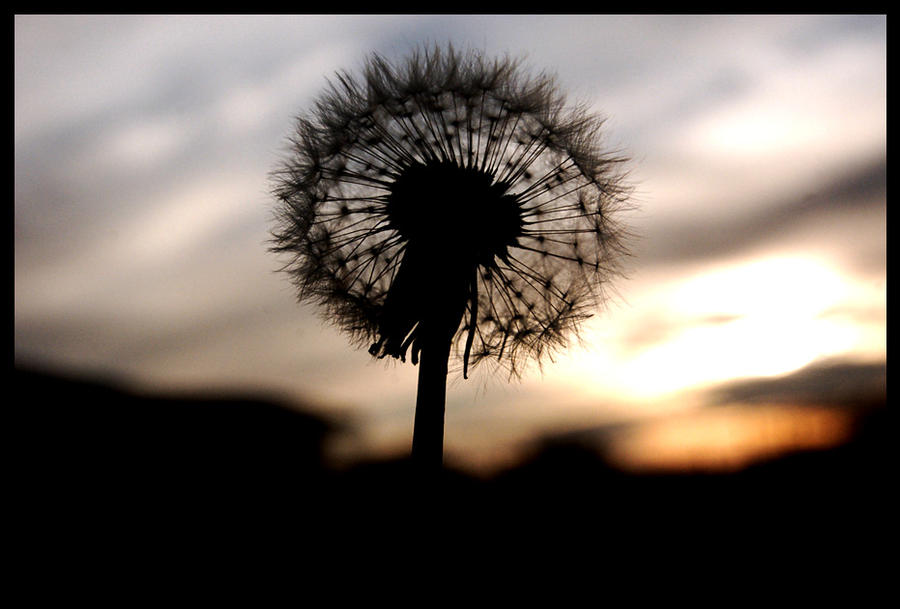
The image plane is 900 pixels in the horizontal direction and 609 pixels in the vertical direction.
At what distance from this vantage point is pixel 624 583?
24.7 feet

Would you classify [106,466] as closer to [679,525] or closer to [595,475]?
[595,475]

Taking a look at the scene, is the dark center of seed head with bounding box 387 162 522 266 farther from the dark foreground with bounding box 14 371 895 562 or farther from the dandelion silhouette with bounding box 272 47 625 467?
the dark foreground with bounding box 14 371 895 562

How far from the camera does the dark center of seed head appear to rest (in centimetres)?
597

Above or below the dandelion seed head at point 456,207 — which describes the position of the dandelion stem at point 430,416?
below

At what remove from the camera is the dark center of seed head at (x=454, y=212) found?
5973 millimetres

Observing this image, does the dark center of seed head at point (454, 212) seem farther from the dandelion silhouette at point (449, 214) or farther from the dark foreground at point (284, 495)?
the dark foreground at point (284, 495)

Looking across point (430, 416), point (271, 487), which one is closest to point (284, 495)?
point (271, 487)

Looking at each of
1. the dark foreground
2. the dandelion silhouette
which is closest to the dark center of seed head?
the dandelion silhouette

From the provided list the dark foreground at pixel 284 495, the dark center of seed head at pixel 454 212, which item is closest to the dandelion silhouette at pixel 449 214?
the dark center of seed head at pixel 454 212

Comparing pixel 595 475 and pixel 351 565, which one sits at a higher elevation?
pixel 595 475

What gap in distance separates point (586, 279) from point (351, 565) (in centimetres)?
429

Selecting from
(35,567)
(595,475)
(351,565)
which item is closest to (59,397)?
(35,567)

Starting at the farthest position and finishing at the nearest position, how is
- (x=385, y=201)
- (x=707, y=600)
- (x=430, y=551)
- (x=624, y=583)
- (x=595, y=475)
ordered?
(x=595, y=475)
(x=624, y=583)
(x=707, y=600)
(x=385, y=201)
(x=430, y=551)

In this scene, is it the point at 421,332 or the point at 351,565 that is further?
the point at 351,565
